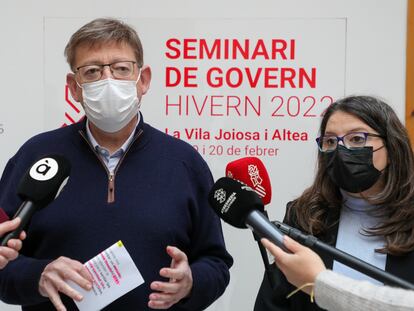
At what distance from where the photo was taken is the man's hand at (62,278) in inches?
59.8

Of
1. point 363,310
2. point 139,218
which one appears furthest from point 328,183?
point 363,310

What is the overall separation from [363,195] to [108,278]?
85 centimetres

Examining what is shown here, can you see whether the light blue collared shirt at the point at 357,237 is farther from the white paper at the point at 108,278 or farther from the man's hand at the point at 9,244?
the man's hand at the point at 9,244

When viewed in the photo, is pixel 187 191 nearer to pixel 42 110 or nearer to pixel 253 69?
pixel 253 69

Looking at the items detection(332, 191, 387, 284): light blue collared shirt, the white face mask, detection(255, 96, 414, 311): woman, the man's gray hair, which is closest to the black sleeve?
detection(255, 96, 414, 311): woman

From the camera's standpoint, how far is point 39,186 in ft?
4.58

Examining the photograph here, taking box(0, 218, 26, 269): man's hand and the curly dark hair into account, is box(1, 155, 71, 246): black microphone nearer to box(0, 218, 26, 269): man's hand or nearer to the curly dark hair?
box(0, 218, 26, 269): man's hand

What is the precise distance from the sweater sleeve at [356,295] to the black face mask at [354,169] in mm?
561

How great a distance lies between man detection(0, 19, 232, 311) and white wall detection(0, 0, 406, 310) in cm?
76

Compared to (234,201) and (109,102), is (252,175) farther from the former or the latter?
(109,102)

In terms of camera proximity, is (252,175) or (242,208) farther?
(252,175)

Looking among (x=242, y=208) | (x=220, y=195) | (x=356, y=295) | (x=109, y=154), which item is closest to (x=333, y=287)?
(x=356, y=295)

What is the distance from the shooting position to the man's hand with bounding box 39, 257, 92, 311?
152 centimetres

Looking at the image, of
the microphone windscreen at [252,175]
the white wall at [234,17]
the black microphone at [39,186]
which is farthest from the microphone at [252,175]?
the white wall at [234,17]
